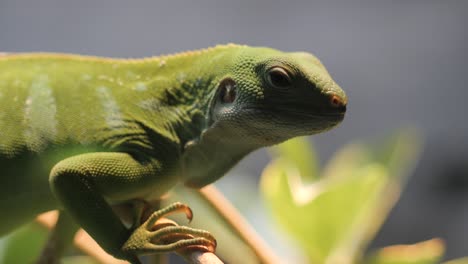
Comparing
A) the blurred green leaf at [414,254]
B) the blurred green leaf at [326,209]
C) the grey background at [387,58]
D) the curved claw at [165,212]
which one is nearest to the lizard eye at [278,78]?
the curved claw at [165,212]

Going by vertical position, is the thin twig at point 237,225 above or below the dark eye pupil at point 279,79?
below

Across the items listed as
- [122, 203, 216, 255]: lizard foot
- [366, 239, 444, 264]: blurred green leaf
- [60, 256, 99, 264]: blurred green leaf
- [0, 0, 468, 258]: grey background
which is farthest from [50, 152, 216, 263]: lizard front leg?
[0, 0, 468, 258]: grey background

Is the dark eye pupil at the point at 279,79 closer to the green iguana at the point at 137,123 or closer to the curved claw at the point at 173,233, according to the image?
the green iguana at the point at 137,123

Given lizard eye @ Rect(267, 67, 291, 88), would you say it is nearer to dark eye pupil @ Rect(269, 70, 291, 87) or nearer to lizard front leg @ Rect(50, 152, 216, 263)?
dark eye pupil @ Rect(269, 70, 291, 87)

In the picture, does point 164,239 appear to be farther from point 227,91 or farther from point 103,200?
point 227,91

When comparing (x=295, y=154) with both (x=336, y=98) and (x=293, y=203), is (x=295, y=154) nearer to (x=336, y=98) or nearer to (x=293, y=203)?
(x=293, y=203)

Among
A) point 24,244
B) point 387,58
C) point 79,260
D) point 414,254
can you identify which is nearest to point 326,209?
point 414,254

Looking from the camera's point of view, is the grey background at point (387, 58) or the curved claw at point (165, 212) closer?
the curved claw at point (165, 212)
